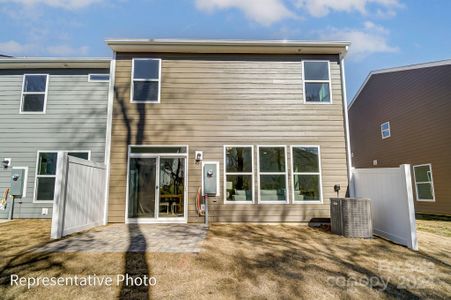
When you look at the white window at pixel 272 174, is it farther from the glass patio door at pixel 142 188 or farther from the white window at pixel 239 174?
the glass patio door at pixel 142 188

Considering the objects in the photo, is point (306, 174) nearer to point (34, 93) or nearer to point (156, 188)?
point (156, 188)

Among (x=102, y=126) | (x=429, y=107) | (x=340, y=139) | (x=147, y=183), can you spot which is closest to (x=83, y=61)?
(x=102, y=126)

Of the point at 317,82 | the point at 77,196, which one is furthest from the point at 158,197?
the point at 317,82

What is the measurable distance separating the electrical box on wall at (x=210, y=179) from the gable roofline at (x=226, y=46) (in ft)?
11.8

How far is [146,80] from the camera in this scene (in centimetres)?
759

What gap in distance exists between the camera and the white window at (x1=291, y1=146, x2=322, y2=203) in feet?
23.5

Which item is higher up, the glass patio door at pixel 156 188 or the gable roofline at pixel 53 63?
the gable roofline at pixel 53 63

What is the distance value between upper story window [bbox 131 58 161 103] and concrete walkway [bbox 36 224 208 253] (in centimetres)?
378

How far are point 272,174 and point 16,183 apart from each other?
8.14m

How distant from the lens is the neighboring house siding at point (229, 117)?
7.09 metres

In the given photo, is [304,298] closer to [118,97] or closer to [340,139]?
[340,139]

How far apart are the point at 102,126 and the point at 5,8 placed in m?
7.44

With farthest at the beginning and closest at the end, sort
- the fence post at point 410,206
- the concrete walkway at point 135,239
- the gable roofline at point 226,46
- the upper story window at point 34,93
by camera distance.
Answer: the upper story window at point 34,93 → the gable roofline at point 226,46 → the fence post at point 410,206 → the concrete walkway at point 135,239

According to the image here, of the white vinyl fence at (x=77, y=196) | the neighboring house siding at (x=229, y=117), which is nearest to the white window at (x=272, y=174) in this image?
the neighboring house siding at (x=229, y=117)
